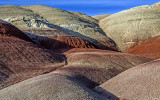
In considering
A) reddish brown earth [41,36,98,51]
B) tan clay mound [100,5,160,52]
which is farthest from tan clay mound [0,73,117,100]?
tan clay mound [100,5,160,52]

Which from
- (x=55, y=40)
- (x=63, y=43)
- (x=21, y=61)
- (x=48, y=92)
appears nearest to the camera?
(x=48, y=92)

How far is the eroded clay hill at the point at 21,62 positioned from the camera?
10484 millimetres

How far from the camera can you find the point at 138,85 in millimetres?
8422

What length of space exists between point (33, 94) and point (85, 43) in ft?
67.1

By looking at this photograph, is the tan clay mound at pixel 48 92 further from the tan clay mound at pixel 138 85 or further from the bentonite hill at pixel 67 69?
the tan clay mound at pixel 138 85

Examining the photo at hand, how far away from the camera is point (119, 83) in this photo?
9266 mm

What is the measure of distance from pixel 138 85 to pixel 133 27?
30.0 metres

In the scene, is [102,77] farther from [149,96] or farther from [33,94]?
[33,94]

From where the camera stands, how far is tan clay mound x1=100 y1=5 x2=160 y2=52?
33875 millimetres

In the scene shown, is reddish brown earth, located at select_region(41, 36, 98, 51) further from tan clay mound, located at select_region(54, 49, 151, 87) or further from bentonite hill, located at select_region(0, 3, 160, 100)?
tan clay mound, located at select_region(54, 49, 151, 87)

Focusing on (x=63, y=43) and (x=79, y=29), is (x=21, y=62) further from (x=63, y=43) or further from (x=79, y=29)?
(x=79, y=29)

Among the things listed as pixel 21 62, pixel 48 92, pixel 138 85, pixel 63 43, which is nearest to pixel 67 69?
→ pixel 21 62

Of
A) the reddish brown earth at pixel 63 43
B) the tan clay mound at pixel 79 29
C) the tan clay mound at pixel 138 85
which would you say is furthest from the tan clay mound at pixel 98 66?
the tan clay mound at pixel 79 29

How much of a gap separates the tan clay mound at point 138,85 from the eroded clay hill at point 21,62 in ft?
13.0
